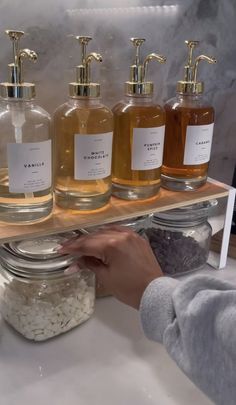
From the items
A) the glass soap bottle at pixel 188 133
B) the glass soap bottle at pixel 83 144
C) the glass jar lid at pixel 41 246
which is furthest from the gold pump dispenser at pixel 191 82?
the glass jar lid at pixel 41 246

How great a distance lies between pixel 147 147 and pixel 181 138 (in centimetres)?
8

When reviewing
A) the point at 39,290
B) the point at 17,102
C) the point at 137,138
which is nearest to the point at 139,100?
the point at 137,138

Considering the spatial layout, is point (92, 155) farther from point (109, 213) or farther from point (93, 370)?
point (93, 370)

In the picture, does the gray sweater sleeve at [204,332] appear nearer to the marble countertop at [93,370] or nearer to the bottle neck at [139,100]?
the marble countertop at [93,370]

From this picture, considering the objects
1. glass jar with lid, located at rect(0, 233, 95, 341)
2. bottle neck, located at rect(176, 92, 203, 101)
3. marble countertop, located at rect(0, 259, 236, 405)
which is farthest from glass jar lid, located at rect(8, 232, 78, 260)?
bottle neck, located at rect(176, 92, 203, 101)

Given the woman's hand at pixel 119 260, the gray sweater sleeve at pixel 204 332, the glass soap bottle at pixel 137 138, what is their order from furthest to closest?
1. the glass soap bottle at pixel 137 138
2. the woman's hand at pixel 119 260
3. the gray sweater sleeve at pixel 204 332

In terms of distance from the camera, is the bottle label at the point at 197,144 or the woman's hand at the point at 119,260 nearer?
the woman's hand at the point at 119,260

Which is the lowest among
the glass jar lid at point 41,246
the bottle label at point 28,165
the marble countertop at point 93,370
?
the marble countertop at point 93,370

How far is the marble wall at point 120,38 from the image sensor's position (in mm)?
606

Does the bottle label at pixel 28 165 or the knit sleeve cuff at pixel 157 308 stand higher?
the bottle label at pixel 28 165

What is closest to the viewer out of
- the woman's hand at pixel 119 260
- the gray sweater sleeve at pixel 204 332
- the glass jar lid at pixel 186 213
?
the gray sweater sleeve at pixel 204 332

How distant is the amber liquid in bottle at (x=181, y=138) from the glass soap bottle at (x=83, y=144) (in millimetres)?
121

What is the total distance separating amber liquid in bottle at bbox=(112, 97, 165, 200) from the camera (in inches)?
23.8

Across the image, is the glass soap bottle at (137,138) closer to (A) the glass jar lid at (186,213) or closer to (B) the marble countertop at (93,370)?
(A) the glass jar lid at (186,213)
